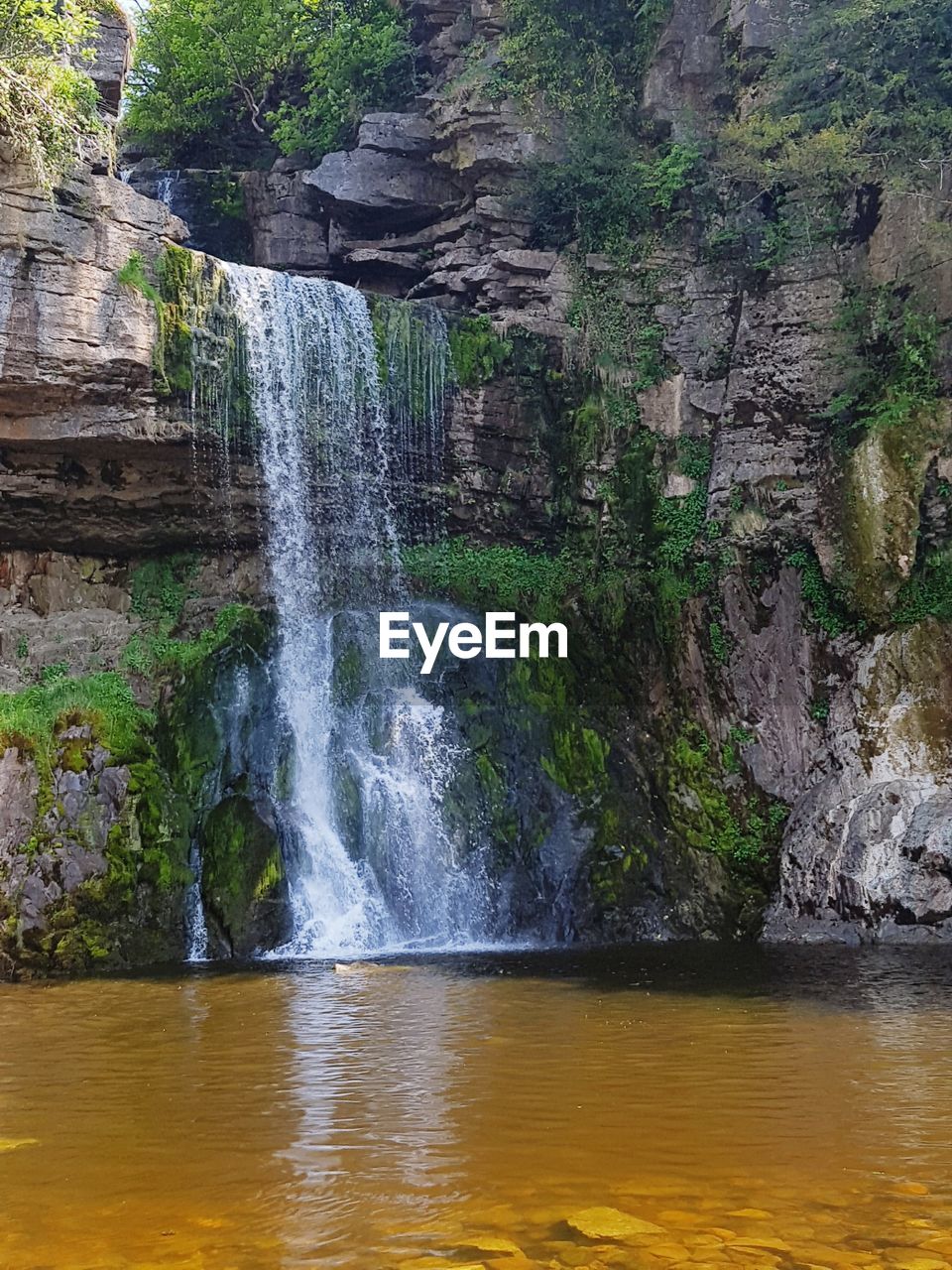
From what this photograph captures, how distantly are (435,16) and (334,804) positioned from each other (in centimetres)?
Answer: 1534

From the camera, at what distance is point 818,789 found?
1527 centimetres

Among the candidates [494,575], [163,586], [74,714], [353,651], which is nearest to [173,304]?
[163,586]

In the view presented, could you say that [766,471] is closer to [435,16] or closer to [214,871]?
[214,871]

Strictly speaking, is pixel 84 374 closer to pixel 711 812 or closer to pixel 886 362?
pixel 711 812

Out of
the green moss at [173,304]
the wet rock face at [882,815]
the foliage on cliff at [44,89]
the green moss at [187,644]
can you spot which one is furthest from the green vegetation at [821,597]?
the foliage on cliff at [44,89]

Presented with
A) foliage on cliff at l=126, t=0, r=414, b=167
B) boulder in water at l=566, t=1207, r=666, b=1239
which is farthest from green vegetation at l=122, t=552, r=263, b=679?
boulder in water at l=566, t=1207, r=666, b=1239

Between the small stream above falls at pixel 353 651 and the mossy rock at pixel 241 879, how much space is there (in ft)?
0.57

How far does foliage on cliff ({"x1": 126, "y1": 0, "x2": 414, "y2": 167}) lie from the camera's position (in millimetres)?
21734

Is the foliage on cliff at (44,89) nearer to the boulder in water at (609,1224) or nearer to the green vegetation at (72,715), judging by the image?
the green vegetation at (72,715)

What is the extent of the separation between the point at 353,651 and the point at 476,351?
511 cm

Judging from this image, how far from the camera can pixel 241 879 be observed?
13547 millimetres

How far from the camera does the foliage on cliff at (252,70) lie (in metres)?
Answer: 21.7

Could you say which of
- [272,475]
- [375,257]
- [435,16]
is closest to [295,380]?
[272,475]

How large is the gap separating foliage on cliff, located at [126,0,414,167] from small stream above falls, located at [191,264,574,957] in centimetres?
658
